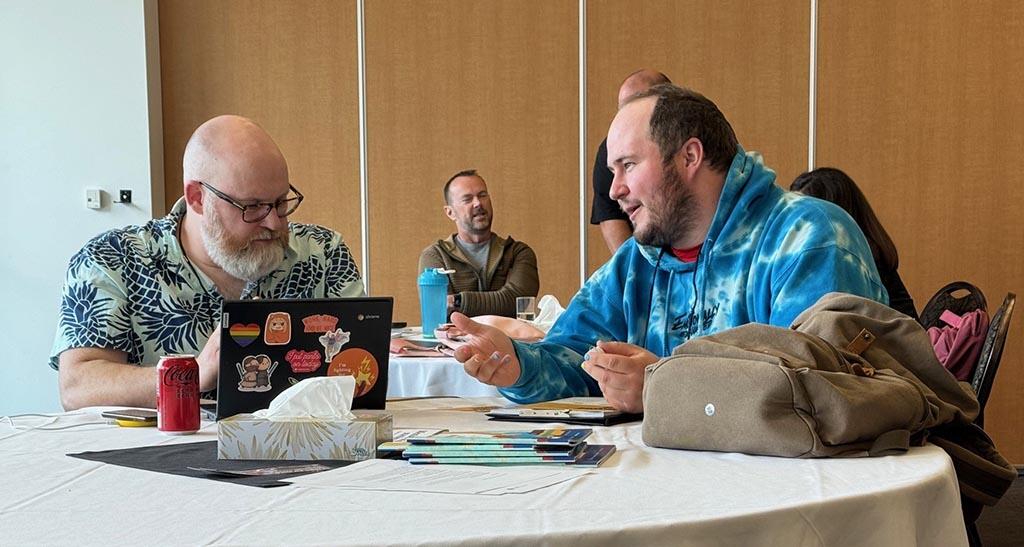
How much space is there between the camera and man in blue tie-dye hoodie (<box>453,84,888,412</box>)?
79.9 inches

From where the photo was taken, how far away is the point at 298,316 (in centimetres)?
176

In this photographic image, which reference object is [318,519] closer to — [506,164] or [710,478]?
[710,478]

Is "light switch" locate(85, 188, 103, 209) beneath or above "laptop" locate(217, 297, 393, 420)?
above

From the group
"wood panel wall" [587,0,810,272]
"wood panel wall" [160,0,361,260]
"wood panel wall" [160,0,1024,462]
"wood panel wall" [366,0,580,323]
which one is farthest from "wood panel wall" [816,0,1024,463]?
"wood panel wall" [160,0,361,260]

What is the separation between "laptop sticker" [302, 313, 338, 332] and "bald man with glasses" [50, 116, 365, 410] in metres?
0.68

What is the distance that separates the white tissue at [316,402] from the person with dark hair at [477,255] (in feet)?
9.44

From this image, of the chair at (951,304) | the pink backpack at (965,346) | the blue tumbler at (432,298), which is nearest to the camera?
the pink backpack at (965,346)

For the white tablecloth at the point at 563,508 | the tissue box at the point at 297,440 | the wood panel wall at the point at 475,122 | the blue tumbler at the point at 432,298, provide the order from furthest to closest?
the wood panel wall at the point at 475,122 < the blue tumbler at the point at 432,298 < the tissue box at the point at 297,440 < the white tablecloth at the point at 563,508

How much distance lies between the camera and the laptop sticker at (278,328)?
175 centimetres

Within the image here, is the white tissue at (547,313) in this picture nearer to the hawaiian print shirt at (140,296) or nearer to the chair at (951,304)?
the chair at (951,304)

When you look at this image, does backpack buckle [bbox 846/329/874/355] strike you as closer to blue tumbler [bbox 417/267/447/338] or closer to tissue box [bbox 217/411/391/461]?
tissue box [bbox 217/411/391/461]

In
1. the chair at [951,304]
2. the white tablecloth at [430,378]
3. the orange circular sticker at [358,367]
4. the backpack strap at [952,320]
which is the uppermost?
the orange circular sticker at [358,367]

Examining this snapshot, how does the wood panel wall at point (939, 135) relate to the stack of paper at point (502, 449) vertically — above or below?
above

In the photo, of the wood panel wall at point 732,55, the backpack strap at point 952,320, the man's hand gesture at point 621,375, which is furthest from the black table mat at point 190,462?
the wood panel wall at point 732,55
